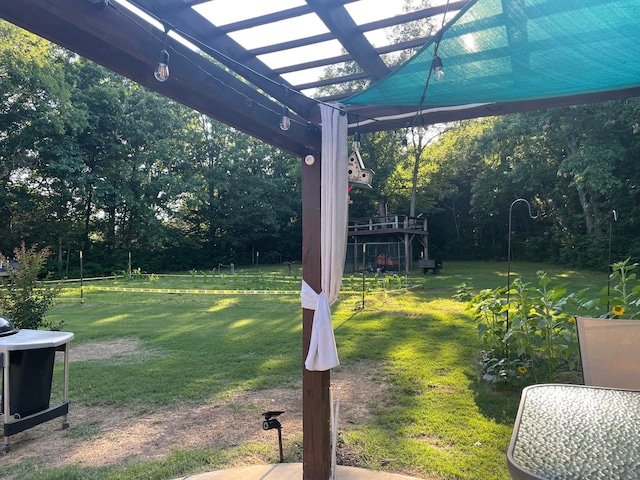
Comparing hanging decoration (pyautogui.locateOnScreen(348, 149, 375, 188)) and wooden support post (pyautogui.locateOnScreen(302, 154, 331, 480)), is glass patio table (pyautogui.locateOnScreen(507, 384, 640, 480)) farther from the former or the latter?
hanging decoration (pyautogui.locateOnScreen(348, 149, 375, 188))

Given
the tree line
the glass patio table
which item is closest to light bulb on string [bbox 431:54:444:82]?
the glass patio table

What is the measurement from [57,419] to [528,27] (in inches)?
166

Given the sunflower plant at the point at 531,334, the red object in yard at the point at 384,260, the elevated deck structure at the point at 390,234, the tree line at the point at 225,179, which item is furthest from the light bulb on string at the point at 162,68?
the red object in yard at the point at 384,260

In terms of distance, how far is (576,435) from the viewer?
1.30 meters

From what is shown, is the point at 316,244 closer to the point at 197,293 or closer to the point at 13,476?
the point at 13,476

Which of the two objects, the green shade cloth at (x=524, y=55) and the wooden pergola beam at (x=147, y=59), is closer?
the wooden pergola beam at (x=147, y=59)

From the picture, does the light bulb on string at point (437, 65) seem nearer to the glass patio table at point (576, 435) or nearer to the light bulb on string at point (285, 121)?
the light bulb on string at point (285, 121)

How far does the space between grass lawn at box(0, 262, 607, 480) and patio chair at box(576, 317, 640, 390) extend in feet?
2.62

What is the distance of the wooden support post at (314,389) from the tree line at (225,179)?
1246 centimetres

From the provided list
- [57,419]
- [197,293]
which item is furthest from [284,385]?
[197,293]

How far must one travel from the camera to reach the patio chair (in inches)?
92.7

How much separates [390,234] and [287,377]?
623 inches

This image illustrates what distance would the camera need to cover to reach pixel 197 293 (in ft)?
38.4

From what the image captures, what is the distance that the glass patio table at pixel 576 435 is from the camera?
3.51 feet
